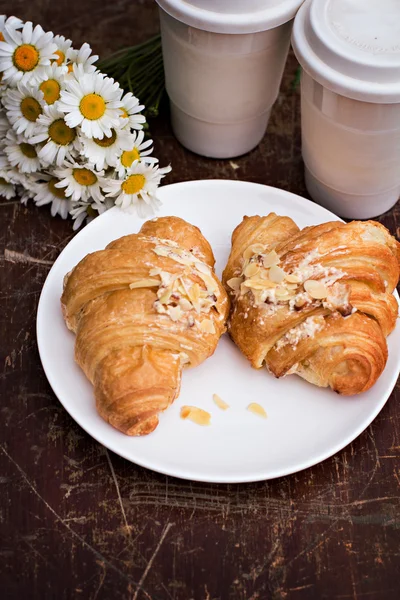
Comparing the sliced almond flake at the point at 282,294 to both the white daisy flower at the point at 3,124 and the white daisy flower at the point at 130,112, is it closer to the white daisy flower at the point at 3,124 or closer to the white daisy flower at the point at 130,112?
the white daisy flower at the point at 130,112

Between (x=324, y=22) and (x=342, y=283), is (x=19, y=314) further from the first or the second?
(x=324, y=22)

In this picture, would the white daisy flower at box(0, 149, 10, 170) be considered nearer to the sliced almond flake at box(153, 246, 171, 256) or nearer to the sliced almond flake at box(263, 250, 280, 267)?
the sliced almond flake at box(153, 246, 171, 256)

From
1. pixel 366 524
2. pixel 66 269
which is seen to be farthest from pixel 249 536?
pixel 66 269

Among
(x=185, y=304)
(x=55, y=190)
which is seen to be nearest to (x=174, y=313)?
(x=185, y=304)

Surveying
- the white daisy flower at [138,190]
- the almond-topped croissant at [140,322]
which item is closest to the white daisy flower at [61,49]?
the white daisy flower at [138,190]

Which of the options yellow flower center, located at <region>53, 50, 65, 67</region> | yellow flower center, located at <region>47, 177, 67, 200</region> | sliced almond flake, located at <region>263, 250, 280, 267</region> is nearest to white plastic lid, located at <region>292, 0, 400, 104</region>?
sliced almond flake, located at <region>263, 250, 280, 267</region>

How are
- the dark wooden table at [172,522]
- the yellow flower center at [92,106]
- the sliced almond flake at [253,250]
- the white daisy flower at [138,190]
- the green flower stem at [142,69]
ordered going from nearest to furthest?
the dark wooden table at [172,522], the sliced almond flake at [253,250], the yellow flower center at [92,106], the white daisy flower at [138,190], the green flower stem at [142,69]

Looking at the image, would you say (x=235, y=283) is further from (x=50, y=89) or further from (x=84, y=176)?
(x=50, y=89)
